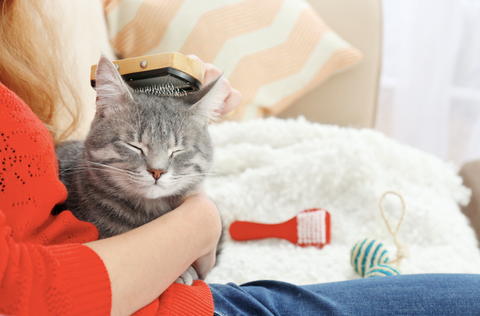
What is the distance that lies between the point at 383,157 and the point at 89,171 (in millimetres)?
916

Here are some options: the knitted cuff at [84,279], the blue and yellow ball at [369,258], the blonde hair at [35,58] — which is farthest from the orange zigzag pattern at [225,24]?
the knitted cuff at [84,279]

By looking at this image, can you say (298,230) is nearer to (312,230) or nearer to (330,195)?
(312,230)

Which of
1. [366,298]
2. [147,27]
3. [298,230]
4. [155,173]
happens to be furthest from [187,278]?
[147,27]

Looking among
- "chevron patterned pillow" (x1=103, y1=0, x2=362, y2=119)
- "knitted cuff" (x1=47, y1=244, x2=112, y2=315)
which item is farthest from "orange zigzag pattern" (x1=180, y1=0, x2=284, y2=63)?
"knitted cuff" (x1=47, y1=244, x2=112, y2=315)

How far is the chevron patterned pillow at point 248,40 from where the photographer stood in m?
1.27

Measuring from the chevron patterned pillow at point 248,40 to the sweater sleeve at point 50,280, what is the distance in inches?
37.6

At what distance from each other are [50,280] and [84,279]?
4 centimetres

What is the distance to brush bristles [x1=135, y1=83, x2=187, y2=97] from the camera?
2.37 ft

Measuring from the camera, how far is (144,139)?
0.68 m

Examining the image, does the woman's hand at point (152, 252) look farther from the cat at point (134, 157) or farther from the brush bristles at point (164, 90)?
the brush bristles at point (164, 90)

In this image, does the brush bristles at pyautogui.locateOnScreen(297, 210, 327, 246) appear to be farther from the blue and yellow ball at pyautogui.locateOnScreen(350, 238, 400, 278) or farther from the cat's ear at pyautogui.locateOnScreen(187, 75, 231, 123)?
the cat's ear at pyautogui.locateOnScreen(187, 75, 231, 123)

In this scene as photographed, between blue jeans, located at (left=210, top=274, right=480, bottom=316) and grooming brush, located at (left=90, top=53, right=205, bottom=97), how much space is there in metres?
0.39

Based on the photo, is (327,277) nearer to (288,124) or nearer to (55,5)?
(288,124)

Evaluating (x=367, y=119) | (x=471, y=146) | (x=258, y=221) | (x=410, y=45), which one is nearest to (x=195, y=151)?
(x=258, y=221)
